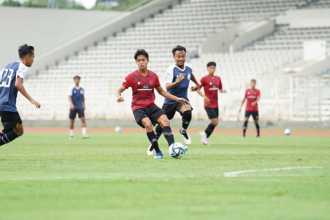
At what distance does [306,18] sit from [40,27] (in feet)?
60.3

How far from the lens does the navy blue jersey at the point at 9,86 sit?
9.65 m

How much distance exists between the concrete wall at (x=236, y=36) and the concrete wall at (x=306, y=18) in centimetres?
113

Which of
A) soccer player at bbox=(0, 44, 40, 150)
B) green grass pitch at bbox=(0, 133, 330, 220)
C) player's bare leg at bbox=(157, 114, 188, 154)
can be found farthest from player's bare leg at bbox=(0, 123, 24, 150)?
player's bare leg at bbox=(157, 114, 188, 154)

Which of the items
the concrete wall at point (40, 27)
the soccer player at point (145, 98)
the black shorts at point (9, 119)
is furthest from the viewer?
the concrete wall at point (40, 27)

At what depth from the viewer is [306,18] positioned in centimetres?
3659

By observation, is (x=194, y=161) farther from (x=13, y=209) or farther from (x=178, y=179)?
(x=13, y=209)

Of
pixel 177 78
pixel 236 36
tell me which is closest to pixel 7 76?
pixel 177 78

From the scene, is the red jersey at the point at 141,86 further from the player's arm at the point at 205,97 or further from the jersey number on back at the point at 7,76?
the player's arm at the point at 205,97

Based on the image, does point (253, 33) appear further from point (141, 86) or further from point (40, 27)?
point (141, 86)

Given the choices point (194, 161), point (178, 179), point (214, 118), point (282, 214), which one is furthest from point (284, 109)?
point (282, 214)

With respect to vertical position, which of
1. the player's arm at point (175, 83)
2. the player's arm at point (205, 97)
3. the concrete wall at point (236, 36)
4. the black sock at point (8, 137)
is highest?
the concrete wall at point (236, 36)

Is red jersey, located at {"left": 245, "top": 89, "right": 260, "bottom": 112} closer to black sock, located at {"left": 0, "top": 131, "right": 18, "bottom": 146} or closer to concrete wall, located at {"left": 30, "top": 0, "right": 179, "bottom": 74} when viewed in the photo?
black sock, located at {"left": 0, "top": 131, "right": 18, "bottom": 146}

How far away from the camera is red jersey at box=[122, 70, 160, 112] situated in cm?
1004

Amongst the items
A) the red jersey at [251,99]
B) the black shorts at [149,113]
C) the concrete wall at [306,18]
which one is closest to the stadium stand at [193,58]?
the concrete wall at [306,18]
